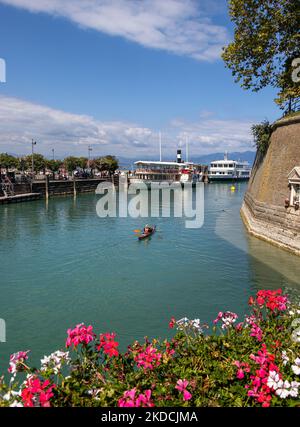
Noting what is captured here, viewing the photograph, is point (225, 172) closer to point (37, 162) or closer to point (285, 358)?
point (37, 162)

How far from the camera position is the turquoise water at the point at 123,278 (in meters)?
14.7

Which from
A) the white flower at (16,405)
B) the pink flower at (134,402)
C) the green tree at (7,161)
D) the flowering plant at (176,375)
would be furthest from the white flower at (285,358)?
the green tree at (7,161)

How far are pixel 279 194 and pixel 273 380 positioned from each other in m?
23.4

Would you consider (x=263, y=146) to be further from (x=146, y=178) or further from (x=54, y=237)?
(x=146, y=178)

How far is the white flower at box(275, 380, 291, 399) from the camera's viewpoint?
4910mm

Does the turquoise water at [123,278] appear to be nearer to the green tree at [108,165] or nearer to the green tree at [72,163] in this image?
the green tree at [108,165]

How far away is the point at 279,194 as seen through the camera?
87.4 ft

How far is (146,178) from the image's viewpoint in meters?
107

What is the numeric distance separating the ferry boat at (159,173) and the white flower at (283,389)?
99648mm

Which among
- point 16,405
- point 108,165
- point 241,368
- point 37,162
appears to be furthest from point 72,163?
point 16,405

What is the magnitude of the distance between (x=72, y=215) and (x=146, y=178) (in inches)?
2350

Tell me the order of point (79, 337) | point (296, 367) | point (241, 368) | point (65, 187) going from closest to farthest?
point (296, 367), point (241, 368), point (79, 337), point (65, 187)

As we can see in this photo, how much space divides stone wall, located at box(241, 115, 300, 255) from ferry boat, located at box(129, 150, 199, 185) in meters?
74.0

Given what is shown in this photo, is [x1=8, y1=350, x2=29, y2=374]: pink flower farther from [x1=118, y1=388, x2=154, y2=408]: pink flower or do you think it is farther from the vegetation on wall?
the vegetation on wall
